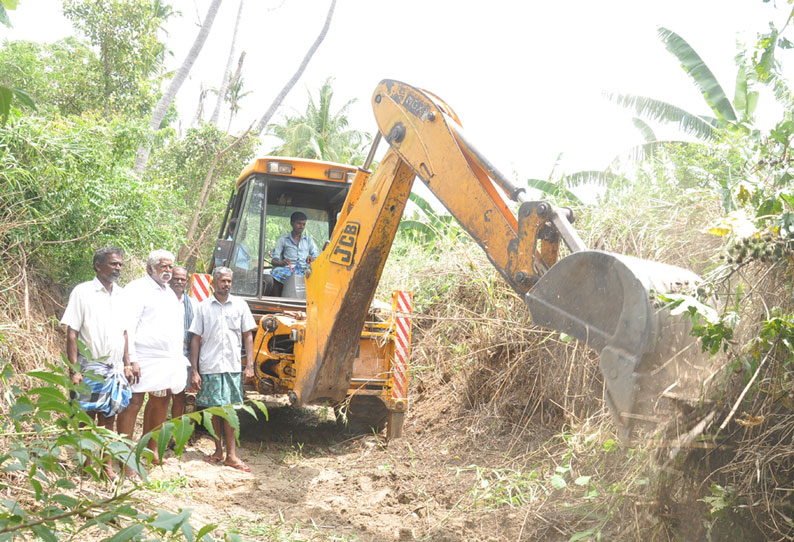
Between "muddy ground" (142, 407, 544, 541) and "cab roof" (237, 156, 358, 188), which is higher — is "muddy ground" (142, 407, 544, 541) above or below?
below

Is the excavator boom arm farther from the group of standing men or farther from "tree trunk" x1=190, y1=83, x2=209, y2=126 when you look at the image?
"tree trunk" x1=190, y1=83, x2=209, y2=126

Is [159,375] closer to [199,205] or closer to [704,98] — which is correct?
[199,205]

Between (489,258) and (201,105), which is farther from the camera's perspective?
(201,105)

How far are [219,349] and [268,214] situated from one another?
203 cm

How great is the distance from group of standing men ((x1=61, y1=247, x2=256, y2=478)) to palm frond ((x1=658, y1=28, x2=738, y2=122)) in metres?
13.0

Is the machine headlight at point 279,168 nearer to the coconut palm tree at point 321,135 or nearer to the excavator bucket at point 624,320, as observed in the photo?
the excavator bucket at point 624,320

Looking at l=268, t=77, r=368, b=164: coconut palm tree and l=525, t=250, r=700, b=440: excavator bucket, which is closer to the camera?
l=525, t=250, r=700, b=440: excavator bucket

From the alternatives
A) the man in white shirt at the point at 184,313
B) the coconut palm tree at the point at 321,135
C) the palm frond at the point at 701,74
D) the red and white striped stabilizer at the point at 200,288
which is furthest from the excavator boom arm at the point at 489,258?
the coconut palm tree at the point at 321,135

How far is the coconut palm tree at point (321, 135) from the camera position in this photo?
29203 mm

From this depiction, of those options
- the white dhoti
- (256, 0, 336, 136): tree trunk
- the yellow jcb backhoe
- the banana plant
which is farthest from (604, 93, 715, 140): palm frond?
the white dhoti

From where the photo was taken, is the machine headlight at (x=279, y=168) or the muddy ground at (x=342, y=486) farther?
the machine headlight at (x=279, y=168)

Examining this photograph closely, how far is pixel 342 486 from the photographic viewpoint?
18.5 feet

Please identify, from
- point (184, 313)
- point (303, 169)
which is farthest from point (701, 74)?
point (184, 313)

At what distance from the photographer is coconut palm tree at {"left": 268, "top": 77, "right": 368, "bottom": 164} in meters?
29.2
